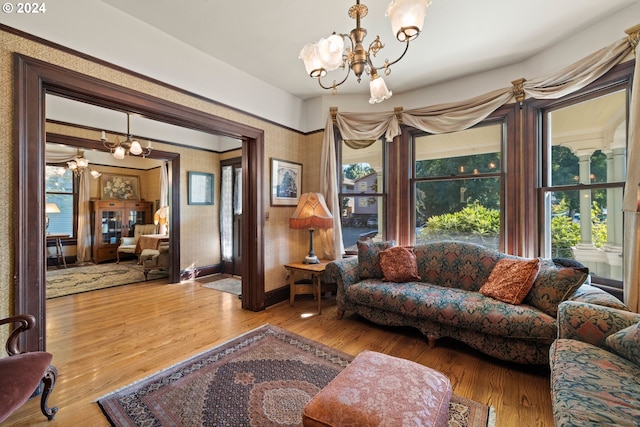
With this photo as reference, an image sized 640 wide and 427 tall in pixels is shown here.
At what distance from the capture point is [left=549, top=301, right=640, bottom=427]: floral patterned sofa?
1.04 meters

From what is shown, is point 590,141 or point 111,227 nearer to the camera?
point 590,141

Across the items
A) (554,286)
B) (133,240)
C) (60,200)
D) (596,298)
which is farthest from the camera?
(133,240)

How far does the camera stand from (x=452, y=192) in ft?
10.7

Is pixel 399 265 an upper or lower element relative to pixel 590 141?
lower

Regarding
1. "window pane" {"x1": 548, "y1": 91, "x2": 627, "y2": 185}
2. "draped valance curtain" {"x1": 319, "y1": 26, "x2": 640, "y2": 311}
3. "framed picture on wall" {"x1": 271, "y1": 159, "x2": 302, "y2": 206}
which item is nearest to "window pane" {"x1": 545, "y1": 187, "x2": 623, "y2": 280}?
"window pane" {"x1": 548, "y1": 91, "x2": 627, "y2": 185}

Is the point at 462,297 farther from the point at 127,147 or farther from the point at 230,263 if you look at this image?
the point at 127,147

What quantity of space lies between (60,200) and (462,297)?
824cm

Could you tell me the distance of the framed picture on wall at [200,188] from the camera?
4.89 m

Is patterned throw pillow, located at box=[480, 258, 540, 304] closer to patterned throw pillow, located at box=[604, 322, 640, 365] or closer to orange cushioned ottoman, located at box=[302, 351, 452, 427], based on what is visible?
patterned throw pillow, located at box=[604, 322, 640, 365]

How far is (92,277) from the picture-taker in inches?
197

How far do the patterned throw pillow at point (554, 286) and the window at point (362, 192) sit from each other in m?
1.77

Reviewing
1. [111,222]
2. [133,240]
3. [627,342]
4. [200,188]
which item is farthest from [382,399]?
[111,222]

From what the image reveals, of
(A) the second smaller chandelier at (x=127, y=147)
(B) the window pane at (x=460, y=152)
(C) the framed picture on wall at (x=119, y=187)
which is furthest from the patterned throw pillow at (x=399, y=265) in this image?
(C) the framed picture on wall at (x=119, y=187)

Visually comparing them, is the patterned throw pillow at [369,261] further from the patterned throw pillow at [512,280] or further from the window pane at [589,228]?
the window pane at [589,228]
